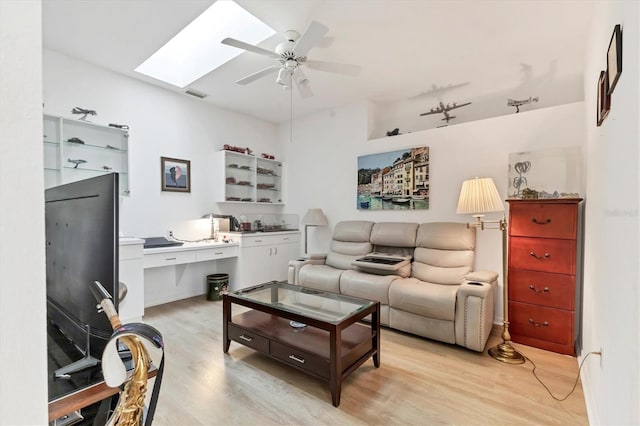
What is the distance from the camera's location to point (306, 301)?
2.51 meters

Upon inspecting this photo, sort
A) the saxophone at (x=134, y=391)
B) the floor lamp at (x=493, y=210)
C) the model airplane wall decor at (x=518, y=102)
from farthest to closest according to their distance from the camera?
1. the model airplane wall decor at (x=518, y=102)
2. the floor lamp at (x=493, y=210)
3. the saxophone at (x=134, y=391)

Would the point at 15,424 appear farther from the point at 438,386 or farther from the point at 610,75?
the point at 438,386

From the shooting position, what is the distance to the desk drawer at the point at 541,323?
8.07 feet

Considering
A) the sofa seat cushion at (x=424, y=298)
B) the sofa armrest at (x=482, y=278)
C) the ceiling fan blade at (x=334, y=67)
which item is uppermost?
the ceiling fan blade at (x=334, y=67)

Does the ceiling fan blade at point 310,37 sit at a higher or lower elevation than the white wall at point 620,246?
higher

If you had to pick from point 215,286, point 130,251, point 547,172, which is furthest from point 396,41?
point 215,286

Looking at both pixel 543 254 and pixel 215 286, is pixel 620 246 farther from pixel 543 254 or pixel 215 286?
pixel 215 286

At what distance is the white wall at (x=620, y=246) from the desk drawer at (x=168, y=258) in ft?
12.1

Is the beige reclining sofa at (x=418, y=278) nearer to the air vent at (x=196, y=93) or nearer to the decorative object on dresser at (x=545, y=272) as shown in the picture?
the decorative object on dresser at (x=545, y=272)

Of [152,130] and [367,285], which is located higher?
[152,130]

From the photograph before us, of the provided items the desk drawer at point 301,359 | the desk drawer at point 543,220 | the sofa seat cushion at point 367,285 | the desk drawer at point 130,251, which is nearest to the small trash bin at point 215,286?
the desk drawer at point 130,251

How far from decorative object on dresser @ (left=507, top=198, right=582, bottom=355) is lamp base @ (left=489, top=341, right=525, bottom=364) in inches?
12.5

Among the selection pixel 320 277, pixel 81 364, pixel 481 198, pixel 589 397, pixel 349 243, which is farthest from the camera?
pixel 349 243

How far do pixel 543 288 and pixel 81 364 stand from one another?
3136 millimetres
